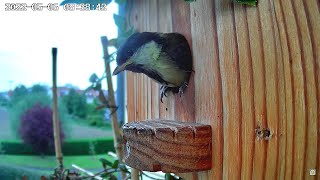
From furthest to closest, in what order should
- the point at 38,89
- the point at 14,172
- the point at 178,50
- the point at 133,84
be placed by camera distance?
the point at 38,89 < the point at 14,172 < the point at 133,84 < the point at 178,50

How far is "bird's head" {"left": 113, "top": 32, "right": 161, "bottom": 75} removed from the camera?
68 centimetres

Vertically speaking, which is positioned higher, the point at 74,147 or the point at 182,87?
the point at 182,87

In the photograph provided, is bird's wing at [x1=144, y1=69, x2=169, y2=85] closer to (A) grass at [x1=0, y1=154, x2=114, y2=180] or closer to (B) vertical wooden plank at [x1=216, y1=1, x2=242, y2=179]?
(B) vertical wooden plank at [x1=216, y1=1, x2=242, y2=179]

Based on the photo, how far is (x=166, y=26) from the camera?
2.48 ft

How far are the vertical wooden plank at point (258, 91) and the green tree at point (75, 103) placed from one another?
0.88 m

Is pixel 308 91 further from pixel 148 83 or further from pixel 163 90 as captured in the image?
pixel 148 83

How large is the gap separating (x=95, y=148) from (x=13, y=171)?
0.87ft

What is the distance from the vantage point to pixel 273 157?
1.60 feet

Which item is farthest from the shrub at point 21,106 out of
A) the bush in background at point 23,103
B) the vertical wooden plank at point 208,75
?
the vertical wooden plank at point 208,75

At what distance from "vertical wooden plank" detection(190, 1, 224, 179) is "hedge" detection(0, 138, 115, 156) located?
29.5 inches

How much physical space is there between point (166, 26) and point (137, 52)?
0.36ft

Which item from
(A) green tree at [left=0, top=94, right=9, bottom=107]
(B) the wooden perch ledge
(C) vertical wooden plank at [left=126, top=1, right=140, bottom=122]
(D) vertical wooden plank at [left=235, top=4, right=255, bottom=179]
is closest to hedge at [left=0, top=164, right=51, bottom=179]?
(A) green tree at [left=0, top=94, right=9, bottom=107]

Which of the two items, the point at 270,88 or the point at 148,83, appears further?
the point at 148,83

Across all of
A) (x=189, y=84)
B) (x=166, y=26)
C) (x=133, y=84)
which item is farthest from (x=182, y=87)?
(x=133, y=84)
